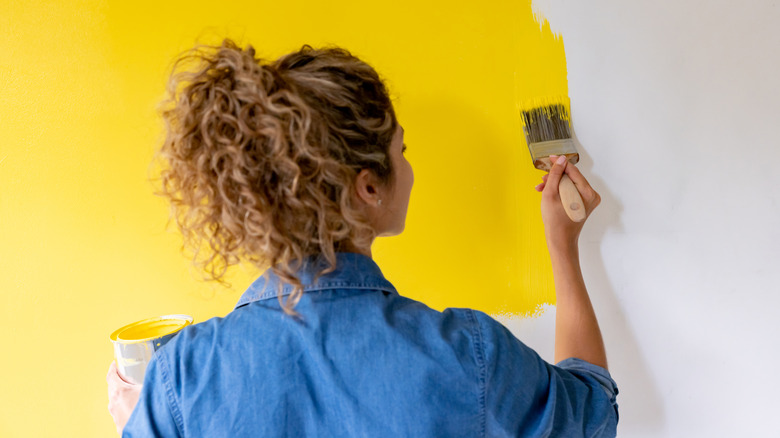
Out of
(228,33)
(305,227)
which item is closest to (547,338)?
(305,227)

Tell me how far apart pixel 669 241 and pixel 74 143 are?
1.17m

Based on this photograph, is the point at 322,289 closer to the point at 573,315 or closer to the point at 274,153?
the point at 274,153

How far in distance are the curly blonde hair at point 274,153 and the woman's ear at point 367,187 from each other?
11 millimetres

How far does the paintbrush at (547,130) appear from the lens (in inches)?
33.7

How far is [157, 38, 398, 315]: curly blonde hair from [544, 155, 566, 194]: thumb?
34 centimetres

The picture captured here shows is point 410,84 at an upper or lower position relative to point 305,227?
upper

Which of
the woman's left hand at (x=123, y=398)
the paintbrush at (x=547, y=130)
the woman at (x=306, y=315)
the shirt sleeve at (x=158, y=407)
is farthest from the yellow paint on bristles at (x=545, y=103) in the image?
the woman's left hand at (x=123, y=398)

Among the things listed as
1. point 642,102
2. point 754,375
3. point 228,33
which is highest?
point 228,33

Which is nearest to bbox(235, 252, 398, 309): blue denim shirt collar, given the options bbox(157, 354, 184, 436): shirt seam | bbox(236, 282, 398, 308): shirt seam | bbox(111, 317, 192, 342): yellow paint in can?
bbox(236, 282, 398, 308): shirt seam

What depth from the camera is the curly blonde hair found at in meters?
0.56

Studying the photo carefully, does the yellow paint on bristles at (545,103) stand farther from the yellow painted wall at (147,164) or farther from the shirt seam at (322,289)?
the shirt seam at (322,289)

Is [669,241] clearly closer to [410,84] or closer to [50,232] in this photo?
[410,84]

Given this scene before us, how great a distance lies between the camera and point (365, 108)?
0.65m

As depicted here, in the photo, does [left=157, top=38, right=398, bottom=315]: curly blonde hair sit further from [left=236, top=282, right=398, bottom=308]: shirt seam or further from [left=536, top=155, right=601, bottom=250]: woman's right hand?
[left=536, top=155, right=601, bottom=250]: woman's right hand
